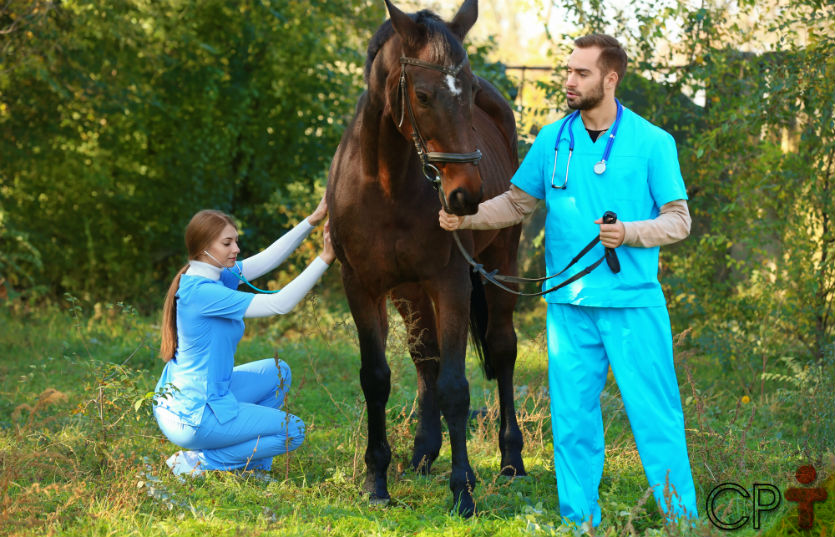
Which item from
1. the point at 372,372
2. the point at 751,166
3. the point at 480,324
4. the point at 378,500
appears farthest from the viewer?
the point at 751,166

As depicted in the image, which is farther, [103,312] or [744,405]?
[103,312]

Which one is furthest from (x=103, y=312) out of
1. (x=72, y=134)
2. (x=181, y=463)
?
(x=181, y=463)

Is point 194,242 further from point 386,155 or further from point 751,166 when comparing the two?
point 751,166

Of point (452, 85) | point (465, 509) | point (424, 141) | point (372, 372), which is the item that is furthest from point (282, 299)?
point (452, 85)

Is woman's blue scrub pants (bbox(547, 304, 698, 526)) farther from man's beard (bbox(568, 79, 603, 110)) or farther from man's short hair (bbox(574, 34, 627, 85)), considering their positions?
man's short hair (bbox(574, 34, 627, 85))

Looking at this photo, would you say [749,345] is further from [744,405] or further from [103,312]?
[103,312]

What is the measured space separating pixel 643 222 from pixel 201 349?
88.3 inches

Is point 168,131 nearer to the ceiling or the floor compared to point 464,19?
nearer to the floor

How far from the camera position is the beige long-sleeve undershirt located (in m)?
3.27

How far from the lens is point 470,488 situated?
12.6 ft

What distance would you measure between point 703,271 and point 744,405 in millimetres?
1523

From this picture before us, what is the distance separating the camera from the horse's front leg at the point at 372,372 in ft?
13.2

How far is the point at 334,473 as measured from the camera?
4.25m

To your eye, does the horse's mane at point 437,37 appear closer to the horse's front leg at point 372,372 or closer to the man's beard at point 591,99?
the man's beard at point 591,99
